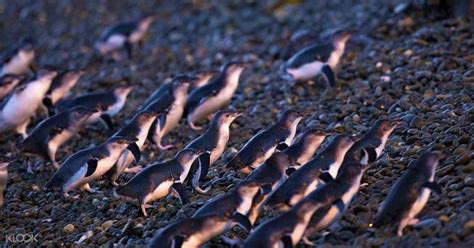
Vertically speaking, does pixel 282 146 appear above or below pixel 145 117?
below

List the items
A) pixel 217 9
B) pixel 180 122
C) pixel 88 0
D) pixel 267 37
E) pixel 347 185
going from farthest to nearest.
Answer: pixel 88 0
pixel 217 9
pixel 267 37
pixel 180 122
pixel 347 185

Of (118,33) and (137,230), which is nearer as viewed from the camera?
(137,230)

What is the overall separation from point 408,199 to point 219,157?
2.73 m

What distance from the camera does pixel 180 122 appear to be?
32.0 feet

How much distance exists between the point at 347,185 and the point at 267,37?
6.91 metres

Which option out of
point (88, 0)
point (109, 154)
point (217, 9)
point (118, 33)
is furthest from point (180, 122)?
point (88, 0)

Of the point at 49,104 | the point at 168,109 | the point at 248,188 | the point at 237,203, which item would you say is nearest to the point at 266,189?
the point at 248,188

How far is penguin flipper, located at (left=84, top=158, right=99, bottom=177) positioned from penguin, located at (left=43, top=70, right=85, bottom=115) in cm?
256

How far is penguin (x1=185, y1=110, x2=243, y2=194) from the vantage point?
7371mm

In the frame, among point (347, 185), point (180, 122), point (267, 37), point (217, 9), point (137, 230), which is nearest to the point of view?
point (347, 185)

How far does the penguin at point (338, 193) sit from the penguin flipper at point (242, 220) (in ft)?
1.30

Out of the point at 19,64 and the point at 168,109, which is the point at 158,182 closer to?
the point at 168,109

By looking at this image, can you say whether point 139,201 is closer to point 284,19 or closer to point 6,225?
point 6,225

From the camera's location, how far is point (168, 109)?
9.04 m
